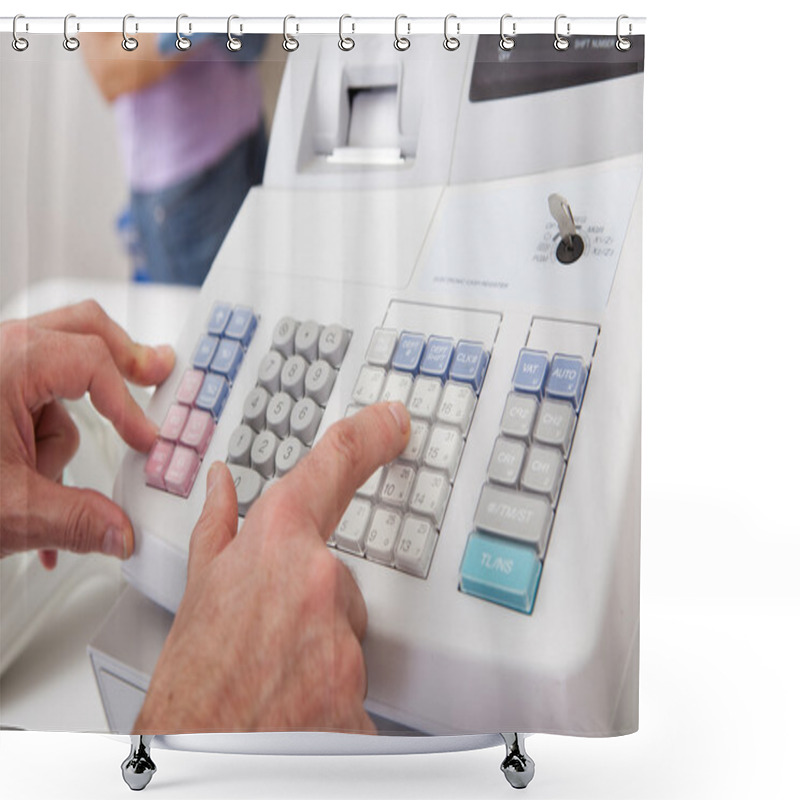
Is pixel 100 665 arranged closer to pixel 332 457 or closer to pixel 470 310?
pixel 332 457

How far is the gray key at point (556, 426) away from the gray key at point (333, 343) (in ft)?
0.67

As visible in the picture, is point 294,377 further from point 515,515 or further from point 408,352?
point 515,515

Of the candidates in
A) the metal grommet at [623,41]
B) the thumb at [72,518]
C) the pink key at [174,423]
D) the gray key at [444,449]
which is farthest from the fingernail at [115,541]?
the metal grommet at [623,41]

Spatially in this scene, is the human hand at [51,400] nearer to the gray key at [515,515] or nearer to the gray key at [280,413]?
the gray key at [280,413]

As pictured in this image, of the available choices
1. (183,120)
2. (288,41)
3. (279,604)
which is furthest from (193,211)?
(279,604)

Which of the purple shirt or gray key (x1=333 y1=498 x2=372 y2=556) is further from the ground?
the purple shirt

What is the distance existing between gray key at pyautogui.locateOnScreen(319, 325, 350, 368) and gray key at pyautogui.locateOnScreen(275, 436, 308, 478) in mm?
86

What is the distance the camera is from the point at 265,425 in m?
1.00

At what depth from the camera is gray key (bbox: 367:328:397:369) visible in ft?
Result: 3.24

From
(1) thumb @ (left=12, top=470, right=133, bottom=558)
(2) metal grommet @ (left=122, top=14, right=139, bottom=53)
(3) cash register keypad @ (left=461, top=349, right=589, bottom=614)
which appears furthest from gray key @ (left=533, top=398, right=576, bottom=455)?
(2) metal grommet @ (left=122, top=14, right=139, bottom=53)

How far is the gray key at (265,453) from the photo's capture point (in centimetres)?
98

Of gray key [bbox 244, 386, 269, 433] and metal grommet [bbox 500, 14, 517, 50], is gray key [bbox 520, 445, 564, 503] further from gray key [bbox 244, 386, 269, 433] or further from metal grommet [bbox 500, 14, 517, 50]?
metal grommet [bbox 500, 14, 517, 50]

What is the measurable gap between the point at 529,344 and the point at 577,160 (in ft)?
0.63

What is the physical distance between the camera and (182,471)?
0.99 m
